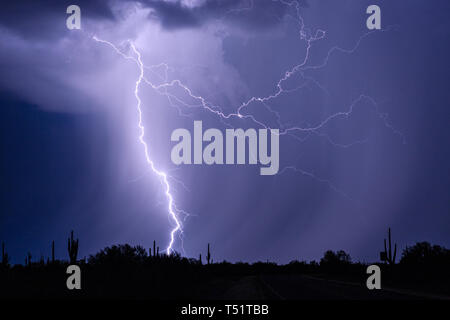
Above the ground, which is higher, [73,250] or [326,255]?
[73,250]

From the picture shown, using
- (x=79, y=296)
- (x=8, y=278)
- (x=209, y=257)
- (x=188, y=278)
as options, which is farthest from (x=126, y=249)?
(x=79, y=296)

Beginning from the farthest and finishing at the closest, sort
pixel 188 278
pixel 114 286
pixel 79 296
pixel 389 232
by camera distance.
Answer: pixel 389 232, pixel 188 278, pixel 114 286, pixel 79 296

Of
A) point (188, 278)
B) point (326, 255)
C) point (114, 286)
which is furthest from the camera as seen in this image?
point (326, 255)

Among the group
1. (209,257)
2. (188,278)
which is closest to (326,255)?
(209,257)

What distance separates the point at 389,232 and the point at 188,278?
74.1ft

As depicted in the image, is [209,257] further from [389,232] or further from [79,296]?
[79,296]

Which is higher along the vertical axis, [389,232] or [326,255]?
[389,232]

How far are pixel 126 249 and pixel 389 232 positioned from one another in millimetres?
25739

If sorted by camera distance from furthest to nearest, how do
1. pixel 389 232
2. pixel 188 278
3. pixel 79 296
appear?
pixel 389 232 < pixel 188 278 < pixel 79 296

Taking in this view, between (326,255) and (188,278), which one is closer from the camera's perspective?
(188,278)

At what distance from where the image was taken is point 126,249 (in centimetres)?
5331
